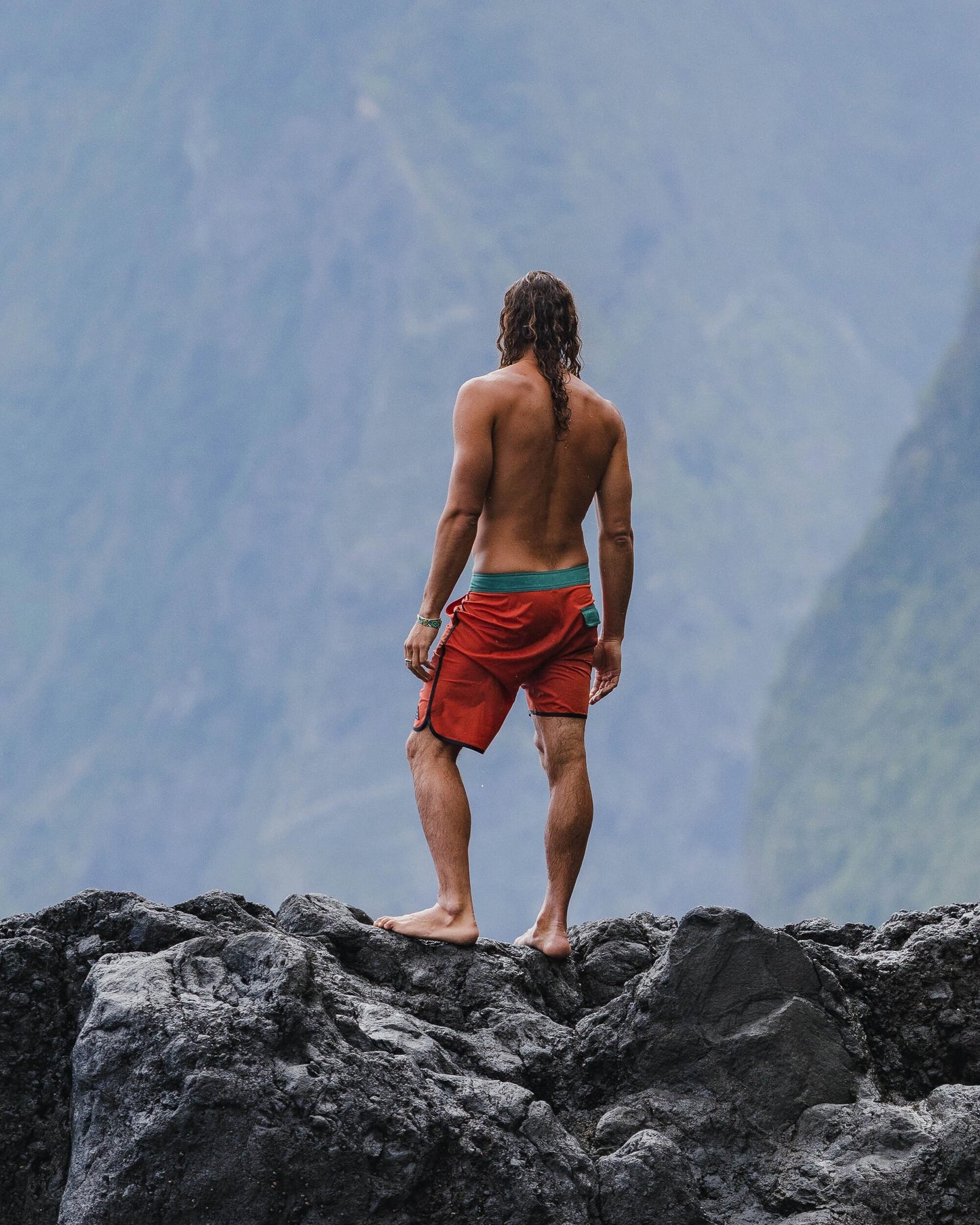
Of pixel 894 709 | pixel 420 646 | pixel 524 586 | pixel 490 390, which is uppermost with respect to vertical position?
pixel 894 709

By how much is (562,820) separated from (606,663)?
0.67 m

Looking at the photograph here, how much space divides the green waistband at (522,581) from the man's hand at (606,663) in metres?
0.37

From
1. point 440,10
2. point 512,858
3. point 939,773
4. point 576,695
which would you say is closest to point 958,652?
point 939,773

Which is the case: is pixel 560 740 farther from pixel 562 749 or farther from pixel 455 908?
pixel 455 908

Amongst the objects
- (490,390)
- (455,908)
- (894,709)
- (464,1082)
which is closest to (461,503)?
(490,390)

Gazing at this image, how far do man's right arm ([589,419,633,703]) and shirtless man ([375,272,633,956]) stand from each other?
1cm

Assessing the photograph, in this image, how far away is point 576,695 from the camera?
547 cm

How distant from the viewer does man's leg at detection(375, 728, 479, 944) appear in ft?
16.4

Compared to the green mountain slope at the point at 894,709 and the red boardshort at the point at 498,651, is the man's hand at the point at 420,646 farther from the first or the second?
the green mountain slope at the point at 894,709

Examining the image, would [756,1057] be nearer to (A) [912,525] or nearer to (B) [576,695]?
(B) [576,695]

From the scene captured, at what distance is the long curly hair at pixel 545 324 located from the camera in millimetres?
5430

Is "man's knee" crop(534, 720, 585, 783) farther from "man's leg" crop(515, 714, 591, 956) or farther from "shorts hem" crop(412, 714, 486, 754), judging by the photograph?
"shorts hem" crop(412, 714, 486, 754)

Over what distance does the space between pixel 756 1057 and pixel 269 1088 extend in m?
1.36

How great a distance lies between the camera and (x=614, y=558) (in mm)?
5625
